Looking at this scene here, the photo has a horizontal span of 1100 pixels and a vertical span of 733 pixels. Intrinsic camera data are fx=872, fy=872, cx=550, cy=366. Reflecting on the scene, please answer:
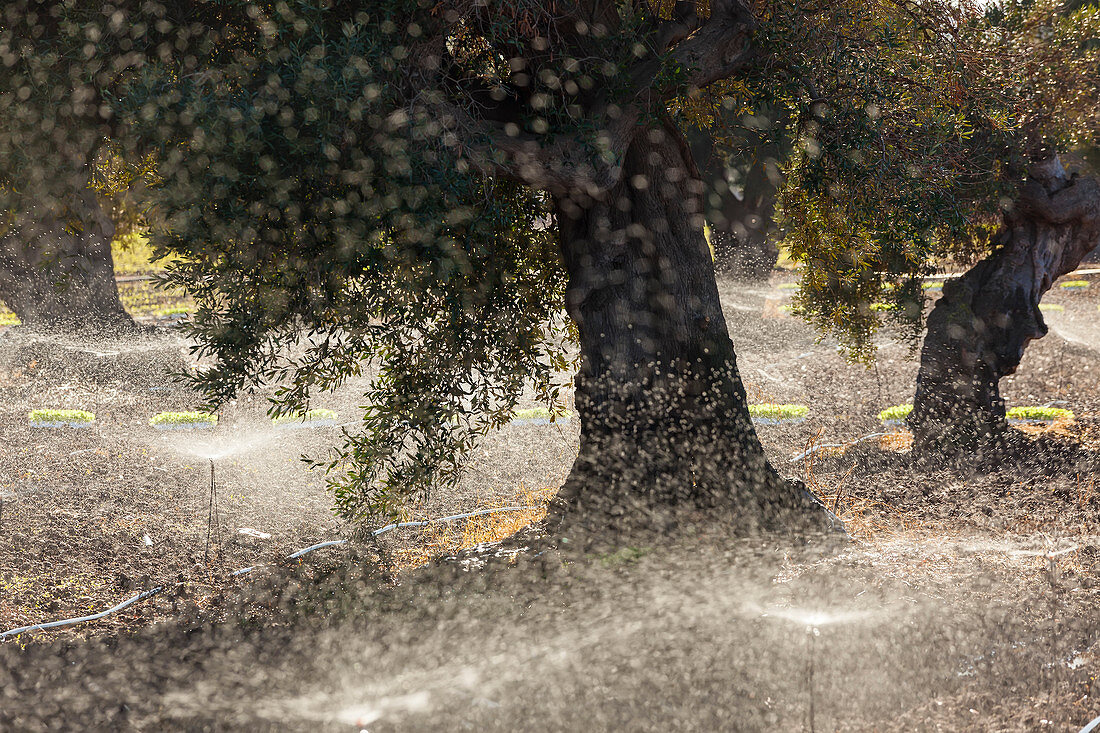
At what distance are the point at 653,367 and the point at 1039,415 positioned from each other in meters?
7.63

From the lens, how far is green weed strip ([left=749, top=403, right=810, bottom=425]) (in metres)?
12.1

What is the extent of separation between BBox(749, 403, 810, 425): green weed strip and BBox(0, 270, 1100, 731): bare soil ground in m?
1.40

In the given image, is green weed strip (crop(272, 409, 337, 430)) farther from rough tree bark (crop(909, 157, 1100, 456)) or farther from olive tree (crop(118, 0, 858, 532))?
rough tree bark (crop(909, 157, 1100, 456))

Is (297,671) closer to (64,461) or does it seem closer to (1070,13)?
(64,461)

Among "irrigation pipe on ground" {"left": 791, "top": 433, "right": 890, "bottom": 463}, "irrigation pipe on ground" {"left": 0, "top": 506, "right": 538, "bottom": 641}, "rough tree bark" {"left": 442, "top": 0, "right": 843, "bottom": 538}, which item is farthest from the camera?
"irrigation pipe on ground" {"left": 791, "top": 433, "right": 890, "bottom": 463}

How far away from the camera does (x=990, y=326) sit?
416 inches

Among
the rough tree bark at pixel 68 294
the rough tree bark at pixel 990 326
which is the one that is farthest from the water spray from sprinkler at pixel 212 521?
the rough tree bark at pixel 68 294

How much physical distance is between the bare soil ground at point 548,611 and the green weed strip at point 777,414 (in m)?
1.40

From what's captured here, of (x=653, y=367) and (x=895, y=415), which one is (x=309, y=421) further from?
(x=895, y=415)

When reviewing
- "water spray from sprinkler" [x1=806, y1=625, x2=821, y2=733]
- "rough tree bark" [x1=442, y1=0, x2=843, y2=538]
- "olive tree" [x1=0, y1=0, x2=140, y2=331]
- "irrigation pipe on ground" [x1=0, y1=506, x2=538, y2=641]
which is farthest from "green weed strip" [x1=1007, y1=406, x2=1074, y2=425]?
"olive tree" [x1=0, y1=0, x2=140, y2=331]

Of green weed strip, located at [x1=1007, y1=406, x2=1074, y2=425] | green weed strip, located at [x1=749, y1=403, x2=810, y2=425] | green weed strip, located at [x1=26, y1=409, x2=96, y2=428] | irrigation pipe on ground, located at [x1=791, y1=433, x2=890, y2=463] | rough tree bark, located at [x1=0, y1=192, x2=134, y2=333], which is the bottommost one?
green weed strip, located at [x1=26, y1=409, x2=96, y2=428]

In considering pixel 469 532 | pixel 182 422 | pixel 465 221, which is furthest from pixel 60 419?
pixel 465 221

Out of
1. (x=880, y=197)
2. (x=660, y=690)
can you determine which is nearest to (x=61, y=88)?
(x=660, y=690)

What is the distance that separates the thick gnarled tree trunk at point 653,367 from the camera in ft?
23.4
